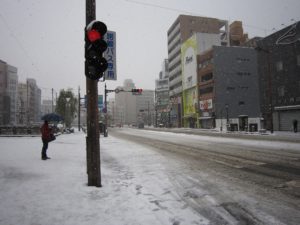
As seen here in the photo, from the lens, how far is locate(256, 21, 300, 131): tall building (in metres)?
34.5

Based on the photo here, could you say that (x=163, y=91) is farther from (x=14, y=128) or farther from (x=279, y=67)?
(x=14, y=128)

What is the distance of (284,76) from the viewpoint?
120 feet

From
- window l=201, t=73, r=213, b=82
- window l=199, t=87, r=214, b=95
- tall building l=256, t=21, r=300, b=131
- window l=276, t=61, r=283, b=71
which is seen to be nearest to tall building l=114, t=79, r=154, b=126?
window l=199, t=87, r=214, b=95

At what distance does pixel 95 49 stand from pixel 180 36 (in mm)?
77946

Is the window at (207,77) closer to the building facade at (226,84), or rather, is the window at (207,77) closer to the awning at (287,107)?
the building facade at (226,84)

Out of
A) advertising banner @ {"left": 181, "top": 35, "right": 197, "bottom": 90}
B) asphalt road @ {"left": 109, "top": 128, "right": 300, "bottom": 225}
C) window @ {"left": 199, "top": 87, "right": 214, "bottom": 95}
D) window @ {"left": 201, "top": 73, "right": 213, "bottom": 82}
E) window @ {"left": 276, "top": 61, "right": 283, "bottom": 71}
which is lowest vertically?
→ asphalt road @ {"left": 109, "top": 128, "right": 300, "bottom": 225}

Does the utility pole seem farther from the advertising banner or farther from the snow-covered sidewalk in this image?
the advertising banner

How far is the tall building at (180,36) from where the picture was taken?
7850 cm

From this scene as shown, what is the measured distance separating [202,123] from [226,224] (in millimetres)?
59488

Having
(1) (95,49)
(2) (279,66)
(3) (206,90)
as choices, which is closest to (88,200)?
(1) (95,49)

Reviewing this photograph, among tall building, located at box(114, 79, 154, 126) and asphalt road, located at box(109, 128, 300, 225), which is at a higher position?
tall building, located at box(114, 79, 154, 126)

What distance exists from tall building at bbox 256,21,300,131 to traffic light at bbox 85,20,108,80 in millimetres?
32074

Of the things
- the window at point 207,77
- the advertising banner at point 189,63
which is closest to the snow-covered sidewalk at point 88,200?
the window at point 207,77

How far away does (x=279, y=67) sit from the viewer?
37.5 m
